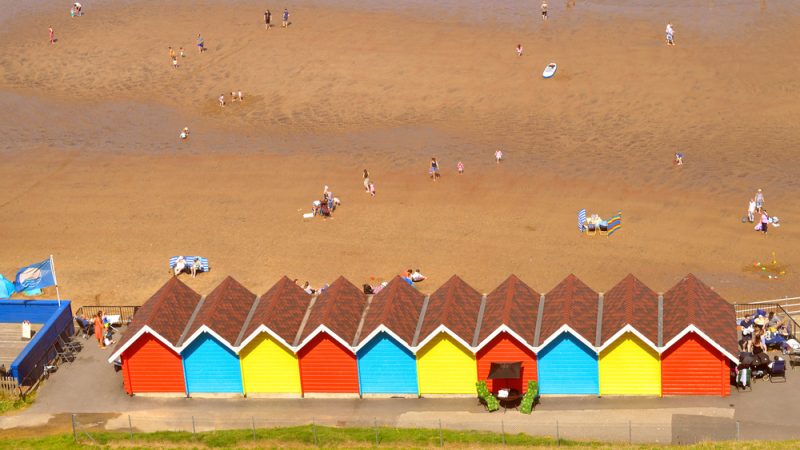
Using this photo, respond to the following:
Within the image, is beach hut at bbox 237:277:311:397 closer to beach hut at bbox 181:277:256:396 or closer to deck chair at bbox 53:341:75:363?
beach hut at bbox 181:277:256:396

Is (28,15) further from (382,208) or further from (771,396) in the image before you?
(771,396)

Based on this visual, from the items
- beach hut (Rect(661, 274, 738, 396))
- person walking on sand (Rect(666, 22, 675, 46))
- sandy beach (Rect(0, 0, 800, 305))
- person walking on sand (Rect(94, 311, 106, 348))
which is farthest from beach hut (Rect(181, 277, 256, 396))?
person walking on sand (Rect(666, 22, 675, 46))

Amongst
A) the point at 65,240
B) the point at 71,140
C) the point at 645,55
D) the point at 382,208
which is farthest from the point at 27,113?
the point at 645,55

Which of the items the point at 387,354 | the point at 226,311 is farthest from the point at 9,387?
the point at 387,354

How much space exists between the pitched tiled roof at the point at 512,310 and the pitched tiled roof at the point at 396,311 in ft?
9.15

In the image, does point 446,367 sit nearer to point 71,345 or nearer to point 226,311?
point 226,311

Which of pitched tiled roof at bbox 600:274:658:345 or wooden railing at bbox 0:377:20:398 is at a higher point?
pitched tiled roof at bbox 600:274:658:345

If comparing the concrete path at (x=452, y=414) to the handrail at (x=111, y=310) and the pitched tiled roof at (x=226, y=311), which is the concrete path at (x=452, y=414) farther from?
the handrail at (x=111, y=310)

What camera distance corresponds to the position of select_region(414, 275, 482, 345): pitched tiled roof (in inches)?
1860

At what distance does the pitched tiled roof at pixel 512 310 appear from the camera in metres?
47.0

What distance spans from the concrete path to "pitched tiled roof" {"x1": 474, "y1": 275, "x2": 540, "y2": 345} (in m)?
2.83

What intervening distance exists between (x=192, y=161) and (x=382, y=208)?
587 inches

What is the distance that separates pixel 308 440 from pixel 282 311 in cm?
661

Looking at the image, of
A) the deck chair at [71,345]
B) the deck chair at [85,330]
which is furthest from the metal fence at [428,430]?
the deck chair at [85,330]
